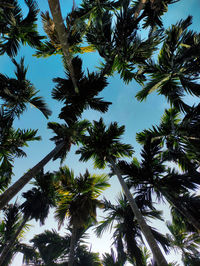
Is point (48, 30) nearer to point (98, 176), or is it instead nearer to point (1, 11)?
point (1, 11)

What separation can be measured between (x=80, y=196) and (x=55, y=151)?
2.17 m

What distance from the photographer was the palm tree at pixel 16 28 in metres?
4.64

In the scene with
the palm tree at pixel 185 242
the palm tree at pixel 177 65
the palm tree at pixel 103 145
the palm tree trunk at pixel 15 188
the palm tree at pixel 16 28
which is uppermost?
the palm tree at pixel 16 28

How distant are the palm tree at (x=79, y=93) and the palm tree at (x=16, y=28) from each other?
5.84 feet

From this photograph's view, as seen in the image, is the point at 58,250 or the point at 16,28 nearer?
the point at 16,28

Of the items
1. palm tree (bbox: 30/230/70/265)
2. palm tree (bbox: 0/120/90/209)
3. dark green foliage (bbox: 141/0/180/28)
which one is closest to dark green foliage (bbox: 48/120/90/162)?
palm tree (bbox: 0/120/90/209)

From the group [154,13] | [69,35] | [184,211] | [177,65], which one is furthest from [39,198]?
[154,13]

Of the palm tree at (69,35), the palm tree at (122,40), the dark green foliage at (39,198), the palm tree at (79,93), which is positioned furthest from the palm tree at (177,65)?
the dark green foliage at (39,198)

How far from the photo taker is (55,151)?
507 centimetres

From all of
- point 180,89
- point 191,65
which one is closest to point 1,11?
point 191,65

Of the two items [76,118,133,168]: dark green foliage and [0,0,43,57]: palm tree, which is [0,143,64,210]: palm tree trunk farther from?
[0,0,43,57]: palm tree

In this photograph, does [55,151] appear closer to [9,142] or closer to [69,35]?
[9,142]

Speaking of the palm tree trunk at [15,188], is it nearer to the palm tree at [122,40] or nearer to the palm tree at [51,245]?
the palm tree at [122,40]

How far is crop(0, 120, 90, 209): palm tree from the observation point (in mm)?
2959
